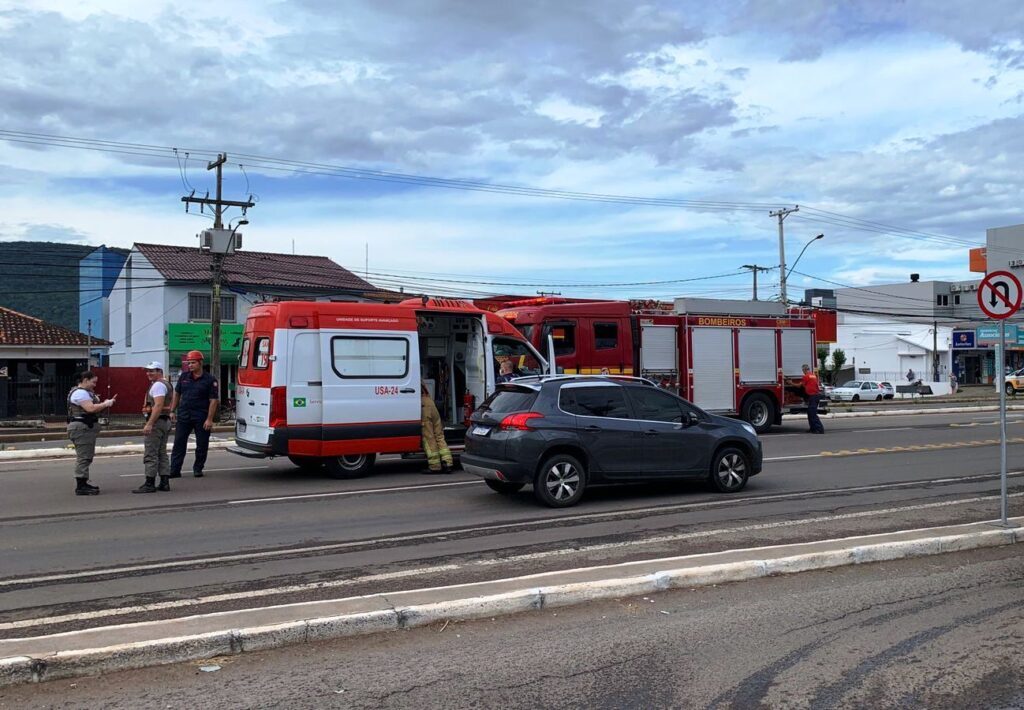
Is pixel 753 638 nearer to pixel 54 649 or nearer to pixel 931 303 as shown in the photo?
pixel 54 649

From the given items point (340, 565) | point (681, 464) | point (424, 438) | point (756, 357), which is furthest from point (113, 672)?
point (756, 357)

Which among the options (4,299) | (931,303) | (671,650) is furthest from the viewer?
(931,303)

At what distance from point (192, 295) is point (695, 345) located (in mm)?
28047

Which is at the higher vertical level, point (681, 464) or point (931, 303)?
point (931, 303)

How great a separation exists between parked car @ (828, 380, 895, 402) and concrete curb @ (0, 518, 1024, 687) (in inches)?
1632

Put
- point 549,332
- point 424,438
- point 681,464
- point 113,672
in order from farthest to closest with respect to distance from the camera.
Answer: point 549,332 < point 424,438 < point 681,464 < point 113,672

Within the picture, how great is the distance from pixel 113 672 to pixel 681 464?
25.1 feet

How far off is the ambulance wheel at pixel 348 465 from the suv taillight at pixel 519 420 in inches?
132

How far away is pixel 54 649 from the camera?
4.97 metres

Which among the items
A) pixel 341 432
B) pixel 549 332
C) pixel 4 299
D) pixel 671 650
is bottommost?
pixel 671 650

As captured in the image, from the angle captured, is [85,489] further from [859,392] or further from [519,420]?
[859,392]

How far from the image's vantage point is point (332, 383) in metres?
12.5

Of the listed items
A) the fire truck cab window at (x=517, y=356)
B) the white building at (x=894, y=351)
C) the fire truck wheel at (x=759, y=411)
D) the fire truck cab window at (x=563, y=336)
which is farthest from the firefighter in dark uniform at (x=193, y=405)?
the white building at (x=894, y=351)

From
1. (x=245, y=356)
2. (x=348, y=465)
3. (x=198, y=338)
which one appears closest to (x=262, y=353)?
(x=245, y=356)
